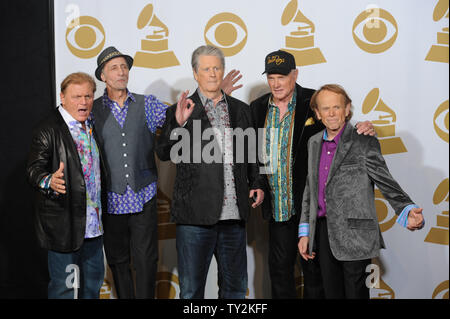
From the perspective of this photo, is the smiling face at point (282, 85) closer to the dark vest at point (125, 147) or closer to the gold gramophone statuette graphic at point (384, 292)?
the dark vest at point (125, 147)

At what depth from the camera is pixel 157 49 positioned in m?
3.74

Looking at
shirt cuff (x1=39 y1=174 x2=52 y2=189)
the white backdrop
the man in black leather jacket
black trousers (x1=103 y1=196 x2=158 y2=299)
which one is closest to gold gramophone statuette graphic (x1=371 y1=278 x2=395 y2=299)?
the white backdrop

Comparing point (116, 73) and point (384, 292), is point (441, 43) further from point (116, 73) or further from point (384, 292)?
point (116, 73)

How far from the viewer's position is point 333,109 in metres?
2.69

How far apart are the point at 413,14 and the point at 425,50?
30 centimetres

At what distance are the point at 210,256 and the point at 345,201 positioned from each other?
912 mm

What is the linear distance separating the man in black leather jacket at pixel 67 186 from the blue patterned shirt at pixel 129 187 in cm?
20

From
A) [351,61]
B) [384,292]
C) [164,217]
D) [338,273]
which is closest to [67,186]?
[164,217]

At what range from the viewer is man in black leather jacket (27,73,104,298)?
106 inches

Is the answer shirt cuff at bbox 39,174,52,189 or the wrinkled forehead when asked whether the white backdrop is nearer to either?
the wrinkled forehead

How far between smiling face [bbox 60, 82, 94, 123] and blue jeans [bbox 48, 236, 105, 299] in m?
0.75

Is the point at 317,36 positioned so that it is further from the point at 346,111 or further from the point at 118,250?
the point at 118,250

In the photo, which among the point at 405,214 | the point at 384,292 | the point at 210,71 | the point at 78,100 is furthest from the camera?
the point at 384,292

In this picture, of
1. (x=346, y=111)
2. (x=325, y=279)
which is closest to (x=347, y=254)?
(x=325, y=279)
